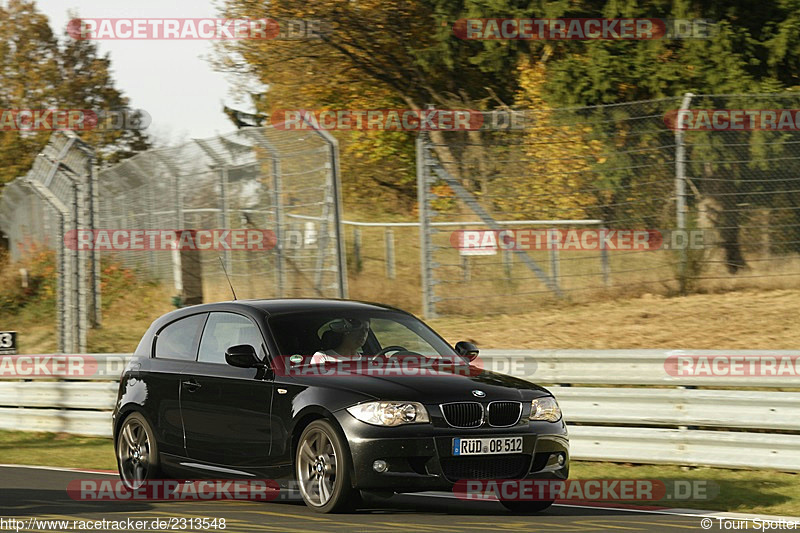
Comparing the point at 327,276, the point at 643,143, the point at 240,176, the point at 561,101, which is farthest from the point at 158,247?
the point at 643,143

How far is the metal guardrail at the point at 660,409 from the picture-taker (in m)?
10.7

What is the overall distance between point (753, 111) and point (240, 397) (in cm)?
1036

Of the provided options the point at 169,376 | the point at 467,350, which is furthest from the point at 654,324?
the point at 169,376

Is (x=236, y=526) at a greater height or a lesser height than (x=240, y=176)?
lesser

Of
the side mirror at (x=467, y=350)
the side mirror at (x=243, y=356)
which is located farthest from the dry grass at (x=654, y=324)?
the side mirror at (x=243, y=356)

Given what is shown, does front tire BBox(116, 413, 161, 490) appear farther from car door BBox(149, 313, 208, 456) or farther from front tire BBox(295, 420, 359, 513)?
front tire BBox(295, 420, 359, 513)

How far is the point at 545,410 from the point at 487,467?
0.69 m

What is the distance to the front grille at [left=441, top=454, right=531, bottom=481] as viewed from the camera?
8.88 meters

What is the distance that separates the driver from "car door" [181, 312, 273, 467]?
451mm

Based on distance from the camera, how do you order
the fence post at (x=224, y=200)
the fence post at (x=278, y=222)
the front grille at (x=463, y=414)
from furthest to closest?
the fence post at (x=224, y=200) → the fence post at (x=278, y=222) → the front grille at (x=463, y=414)

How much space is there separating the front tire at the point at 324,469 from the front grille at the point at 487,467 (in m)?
0.64

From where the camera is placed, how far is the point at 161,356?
11008mm

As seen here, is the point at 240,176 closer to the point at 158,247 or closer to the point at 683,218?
the point at 158,247

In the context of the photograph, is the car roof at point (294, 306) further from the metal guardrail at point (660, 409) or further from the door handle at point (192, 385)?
the metal guardrail at point (660, 409)
